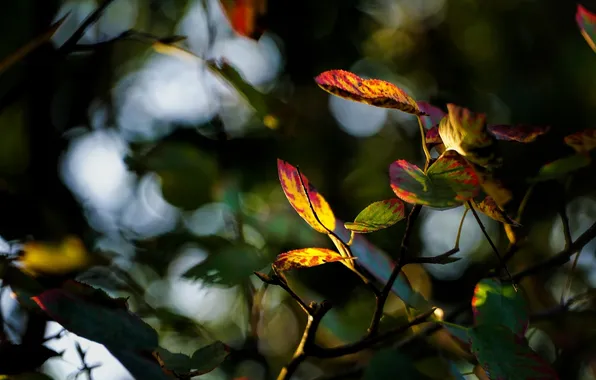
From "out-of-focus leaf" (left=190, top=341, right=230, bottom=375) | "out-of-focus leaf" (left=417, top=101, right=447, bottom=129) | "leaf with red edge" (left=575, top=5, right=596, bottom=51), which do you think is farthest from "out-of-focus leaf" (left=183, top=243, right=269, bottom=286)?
"leaf with red edge" (left=575, top=5, right=596, bottom=51)

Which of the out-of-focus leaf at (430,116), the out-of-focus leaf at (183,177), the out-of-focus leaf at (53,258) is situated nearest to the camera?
the out-of-focus leaf at (430,116)

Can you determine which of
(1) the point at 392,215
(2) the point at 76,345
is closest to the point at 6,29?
(2) the point at 76,345

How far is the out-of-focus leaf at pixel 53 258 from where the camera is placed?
0.50 m

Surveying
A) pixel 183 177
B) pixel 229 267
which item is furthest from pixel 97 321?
pixel 183 177

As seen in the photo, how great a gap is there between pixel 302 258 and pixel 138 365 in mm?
103

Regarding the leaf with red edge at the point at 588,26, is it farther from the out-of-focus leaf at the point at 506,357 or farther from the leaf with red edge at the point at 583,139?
the out-of-focus leaf at the point at 506,357

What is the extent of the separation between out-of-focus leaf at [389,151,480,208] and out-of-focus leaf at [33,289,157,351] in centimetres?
16

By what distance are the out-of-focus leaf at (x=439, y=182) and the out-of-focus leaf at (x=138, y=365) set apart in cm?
15

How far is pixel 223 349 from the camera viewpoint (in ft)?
1.28

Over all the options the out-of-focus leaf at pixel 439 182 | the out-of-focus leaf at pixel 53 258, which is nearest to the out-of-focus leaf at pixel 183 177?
the out-of-focus leaf at pixel 53 258

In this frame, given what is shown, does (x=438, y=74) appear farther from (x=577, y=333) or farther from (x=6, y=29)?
(x=6, y=29)

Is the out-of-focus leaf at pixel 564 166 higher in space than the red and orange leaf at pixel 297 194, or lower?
lower

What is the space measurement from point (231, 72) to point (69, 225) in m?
0.33

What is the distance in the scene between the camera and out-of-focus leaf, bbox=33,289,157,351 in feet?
1.04
